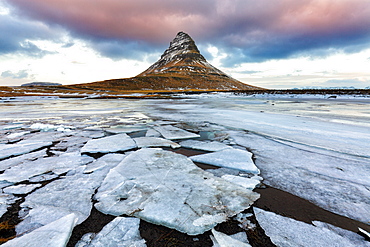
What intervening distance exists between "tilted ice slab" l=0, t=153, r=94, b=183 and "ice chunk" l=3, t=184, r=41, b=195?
20 centimetres

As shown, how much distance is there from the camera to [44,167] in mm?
3338

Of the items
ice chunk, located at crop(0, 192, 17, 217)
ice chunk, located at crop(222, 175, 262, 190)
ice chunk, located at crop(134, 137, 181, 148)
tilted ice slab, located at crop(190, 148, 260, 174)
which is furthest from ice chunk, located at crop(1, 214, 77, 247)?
ice chunk, located at crop(134, 137, 181, 148)

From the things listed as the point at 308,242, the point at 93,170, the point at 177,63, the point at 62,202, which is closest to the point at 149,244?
the point at 62,202

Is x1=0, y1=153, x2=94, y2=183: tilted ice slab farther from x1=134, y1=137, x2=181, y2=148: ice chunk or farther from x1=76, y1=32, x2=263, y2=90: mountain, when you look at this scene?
x1=76, y1=32, x2=263, y2=90: mountain

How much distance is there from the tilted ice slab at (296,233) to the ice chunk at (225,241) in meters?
0.36

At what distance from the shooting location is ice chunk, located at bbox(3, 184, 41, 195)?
101 inches

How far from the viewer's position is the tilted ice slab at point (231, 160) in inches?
134

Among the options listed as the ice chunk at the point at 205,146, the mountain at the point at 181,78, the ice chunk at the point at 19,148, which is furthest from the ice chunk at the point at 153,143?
the mountain at the point at 181,78

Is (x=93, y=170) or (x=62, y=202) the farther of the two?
(x=93, y=170)

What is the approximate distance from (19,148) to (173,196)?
443 cm

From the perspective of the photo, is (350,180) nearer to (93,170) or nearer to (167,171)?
(167,171)

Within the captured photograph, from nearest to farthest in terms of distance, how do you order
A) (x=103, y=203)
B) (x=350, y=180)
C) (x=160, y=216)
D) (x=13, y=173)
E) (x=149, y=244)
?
(x=149, y=244), (x=160, y=216), (x=103, y=203), (x=350, y=180), (x=13, y=173)

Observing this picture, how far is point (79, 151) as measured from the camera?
427 cm

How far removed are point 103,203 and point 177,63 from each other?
16640cm
